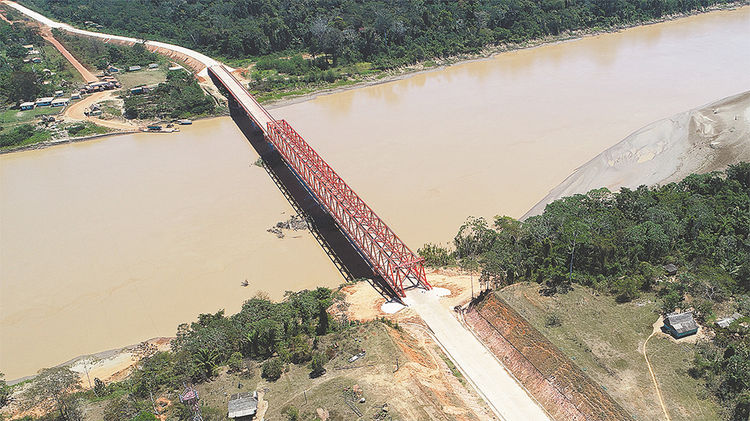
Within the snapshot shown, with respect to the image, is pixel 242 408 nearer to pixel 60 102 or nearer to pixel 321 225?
pixel 321 225

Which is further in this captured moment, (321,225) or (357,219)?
(321,225)

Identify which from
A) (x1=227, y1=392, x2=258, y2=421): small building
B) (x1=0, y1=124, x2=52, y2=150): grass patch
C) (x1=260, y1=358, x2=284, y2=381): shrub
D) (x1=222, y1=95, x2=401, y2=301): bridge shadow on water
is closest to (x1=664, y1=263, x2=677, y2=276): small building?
(x1=222, y1=95, x2=401, y2=301): bridge shadow on water

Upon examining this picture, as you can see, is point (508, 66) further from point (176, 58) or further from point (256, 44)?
point (176, 58)

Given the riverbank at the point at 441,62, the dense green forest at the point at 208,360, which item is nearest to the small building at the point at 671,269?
the dense green forest at the point at 208,360

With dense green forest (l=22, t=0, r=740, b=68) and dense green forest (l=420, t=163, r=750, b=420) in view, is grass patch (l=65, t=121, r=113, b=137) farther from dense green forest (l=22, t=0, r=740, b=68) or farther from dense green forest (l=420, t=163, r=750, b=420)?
dense green forest (l=420, t=163, r=750, b=420)

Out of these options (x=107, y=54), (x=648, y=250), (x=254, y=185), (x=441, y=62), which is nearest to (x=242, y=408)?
(x=648, y=250)

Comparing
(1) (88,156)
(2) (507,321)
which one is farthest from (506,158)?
(1) (88,156)
